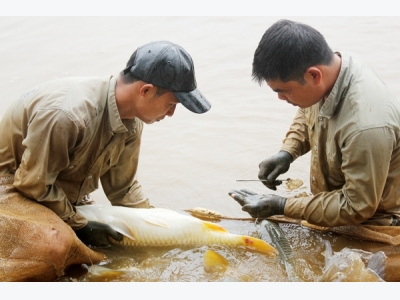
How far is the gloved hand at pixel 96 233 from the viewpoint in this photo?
4.59 meters

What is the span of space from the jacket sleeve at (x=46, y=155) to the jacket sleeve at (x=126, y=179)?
784mm

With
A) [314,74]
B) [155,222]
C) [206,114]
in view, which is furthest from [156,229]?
[206,114]

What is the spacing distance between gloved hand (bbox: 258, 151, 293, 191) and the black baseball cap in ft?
4.46

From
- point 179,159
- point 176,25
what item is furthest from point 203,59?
point 179,159

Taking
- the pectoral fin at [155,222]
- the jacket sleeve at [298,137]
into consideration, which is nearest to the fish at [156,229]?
the pectoral fin at [155,222]

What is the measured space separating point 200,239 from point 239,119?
9.95 ft

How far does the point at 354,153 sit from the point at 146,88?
5.22ft

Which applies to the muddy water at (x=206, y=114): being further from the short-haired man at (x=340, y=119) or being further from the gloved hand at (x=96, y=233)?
the short-haired man at (x=340, y=119)

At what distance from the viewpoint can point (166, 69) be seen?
3.99 m

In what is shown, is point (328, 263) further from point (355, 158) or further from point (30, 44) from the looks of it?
point (30, 44)

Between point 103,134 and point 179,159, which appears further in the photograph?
point 179,159

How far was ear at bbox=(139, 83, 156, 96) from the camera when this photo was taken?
4027 millimetres

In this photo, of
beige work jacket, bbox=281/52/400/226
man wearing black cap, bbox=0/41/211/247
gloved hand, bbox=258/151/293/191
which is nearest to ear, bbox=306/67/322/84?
beige work jacket, bbox=281/52/400/226

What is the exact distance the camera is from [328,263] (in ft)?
14.3
